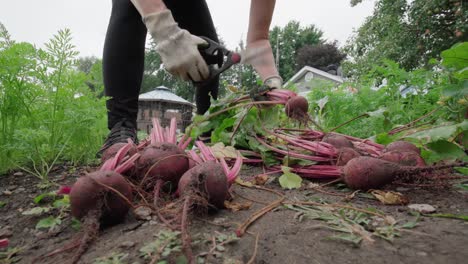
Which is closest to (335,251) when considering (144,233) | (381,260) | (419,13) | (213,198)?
(381,260)

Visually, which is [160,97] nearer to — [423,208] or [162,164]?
[162,164]

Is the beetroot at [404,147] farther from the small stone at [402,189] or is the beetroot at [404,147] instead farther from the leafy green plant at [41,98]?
the leafy green plant at [41,98]

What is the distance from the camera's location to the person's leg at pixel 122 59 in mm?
2145

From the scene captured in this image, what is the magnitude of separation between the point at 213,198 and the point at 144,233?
275 mm

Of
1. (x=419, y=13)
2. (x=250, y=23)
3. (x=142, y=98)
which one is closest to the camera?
(x=250, y=23)

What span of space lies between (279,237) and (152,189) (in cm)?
68

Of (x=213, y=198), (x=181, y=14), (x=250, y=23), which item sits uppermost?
(x=181, y=14)

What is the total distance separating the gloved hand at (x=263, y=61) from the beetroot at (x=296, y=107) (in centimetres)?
34

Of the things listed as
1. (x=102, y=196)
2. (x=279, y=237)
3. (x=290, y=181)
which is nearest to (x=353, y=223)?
(x=279, y=237)

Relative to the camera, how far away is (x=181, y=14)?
2.77 m

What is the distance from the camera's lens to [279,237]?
3.02 ft

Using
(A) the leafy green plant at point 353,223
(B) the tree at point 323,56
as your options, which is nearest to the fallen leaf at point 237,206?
(A) the leafy green plant at point 353,223

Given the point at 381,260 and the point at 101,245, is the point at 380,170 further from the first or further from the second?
the point at 101,245

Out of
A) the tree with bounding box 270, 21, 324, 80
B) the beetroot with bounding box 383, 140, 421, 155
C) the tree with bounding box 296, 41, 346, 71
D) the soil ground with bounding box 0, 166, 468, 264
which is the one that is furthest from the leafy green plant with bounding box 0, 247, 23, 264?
the tree with bounding box 270, 21, 324, 80
